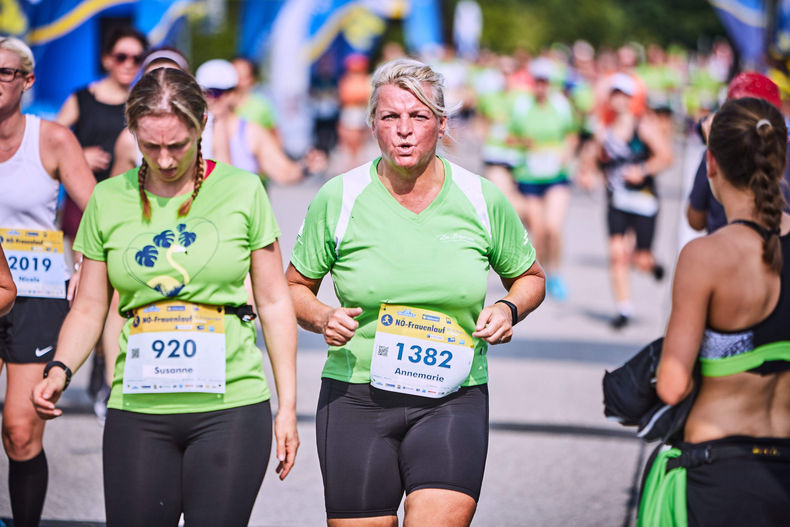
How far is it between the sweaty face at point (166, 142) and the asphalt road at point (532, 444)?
113cm

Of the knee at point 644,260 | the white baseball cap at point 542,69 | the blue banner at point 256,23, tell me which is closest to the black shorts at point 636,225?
the knee at point 644,260

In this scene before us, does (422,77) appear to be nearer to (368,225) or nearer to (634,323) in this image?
(368,225)

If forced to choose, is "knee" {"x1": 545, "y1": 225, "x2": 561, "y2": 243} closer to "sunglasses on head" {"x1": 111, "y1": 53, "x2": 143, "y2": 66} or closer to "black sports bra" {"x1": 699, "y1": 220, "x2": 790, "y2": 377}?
"sunglasses on head" {"x1": 111, "y1": 53, "x2": 143, "y2": 66}

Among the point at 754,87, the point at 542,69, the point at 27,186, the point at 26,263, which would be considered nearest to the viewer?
the point at 27,186

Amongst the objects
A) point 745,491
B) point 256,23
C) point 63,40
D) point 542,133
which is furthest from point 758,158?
point 256,23

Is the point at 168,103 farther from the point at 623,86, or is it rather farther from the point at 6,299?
the point at 623,86

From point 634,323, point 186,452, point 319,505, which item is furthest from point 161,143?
point 634,323

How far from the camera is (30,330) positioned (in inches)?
193

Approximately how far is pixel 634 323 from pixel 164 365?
26.1 ft

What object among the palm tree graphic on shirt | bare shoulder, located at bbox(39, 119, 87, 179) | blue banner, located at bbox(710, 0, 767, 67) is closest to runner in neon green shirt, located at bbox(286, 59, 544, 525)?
the palm tree graphic on shirt

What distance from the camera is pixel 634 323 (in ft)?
36.3

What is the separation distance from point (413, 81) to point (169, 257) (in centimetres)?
96

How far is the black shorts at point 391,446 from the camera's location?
3.79 metres

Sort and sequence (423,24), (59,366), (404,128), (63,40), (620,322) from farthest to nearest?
(423,24) → (63,40) → (620,322) → (404,128) → (59,366)
